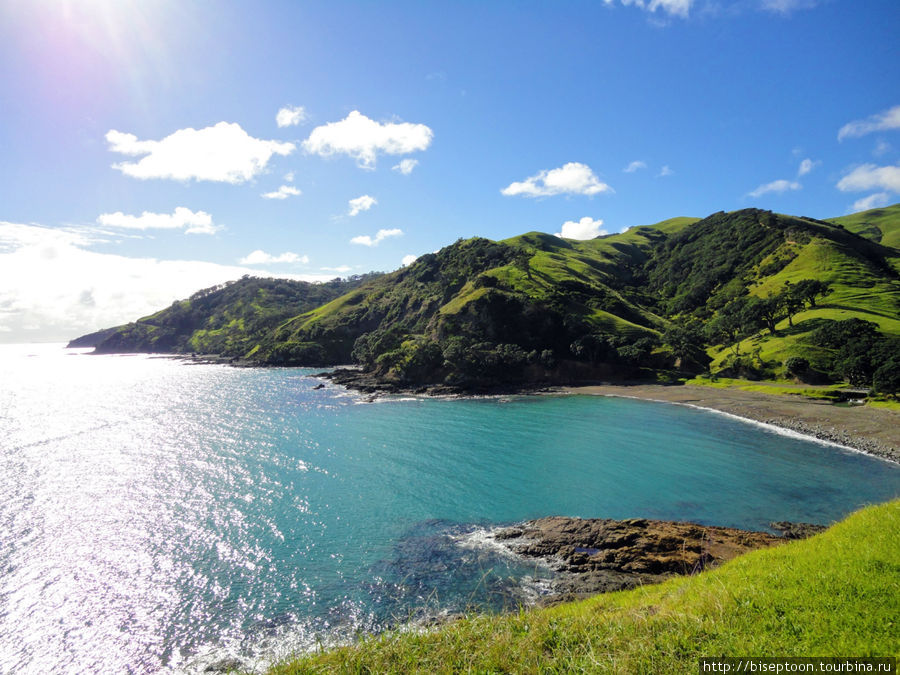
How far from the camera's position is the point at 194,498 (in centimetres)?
3200

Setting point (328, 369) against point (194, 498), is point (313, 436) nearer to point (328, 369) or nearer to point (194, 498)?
point (194, 498)

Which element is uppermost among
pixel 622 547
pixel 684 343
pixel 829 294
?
pixel 829 294

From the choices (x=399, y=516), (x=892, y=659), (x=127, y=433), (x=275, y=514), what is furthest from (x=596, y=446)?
(x=127, y=433)

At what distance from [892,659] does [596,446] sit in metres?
38.9

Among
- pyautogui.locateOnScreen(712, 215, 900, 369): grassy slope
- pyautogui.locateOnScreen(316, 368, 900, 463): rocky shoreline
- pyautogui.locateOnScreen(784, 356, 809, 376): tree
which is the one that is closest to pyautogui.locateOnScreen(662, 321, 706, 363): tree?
pyautogui.locateOnScreen(712, 215, 900, 369): grassy slope

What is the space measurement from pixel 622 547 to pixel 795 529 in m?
12.1

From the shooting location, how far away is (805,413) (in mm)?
54594

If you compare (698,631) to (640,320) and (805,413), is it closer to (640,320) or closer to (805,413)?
(805,413)

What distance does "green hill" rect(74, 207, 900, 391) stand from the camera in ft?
271

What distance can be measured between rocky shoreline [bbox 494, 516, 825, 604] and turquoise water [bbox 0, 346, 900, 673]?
1.90m

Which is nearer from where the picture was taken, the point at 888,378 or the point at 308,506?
the point at 308,506

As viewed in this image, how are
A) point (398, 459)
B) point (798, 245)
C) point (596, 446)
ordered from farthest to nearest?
1. point (798, 245)
2. point (596, 446)
3. point (398, 459)

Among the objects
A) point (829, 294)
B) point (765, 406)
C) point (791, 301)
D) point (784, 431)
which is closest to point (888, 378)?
point (765, 406)

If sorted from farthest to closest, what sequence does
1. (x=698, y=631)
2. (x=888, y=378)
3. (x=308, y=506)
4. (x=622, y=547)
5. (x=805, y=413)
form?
(x=888, y=378) < (x=805, y=413) < (x=308, y=506) < (x=622, y=547) < (x=698, y=631)
